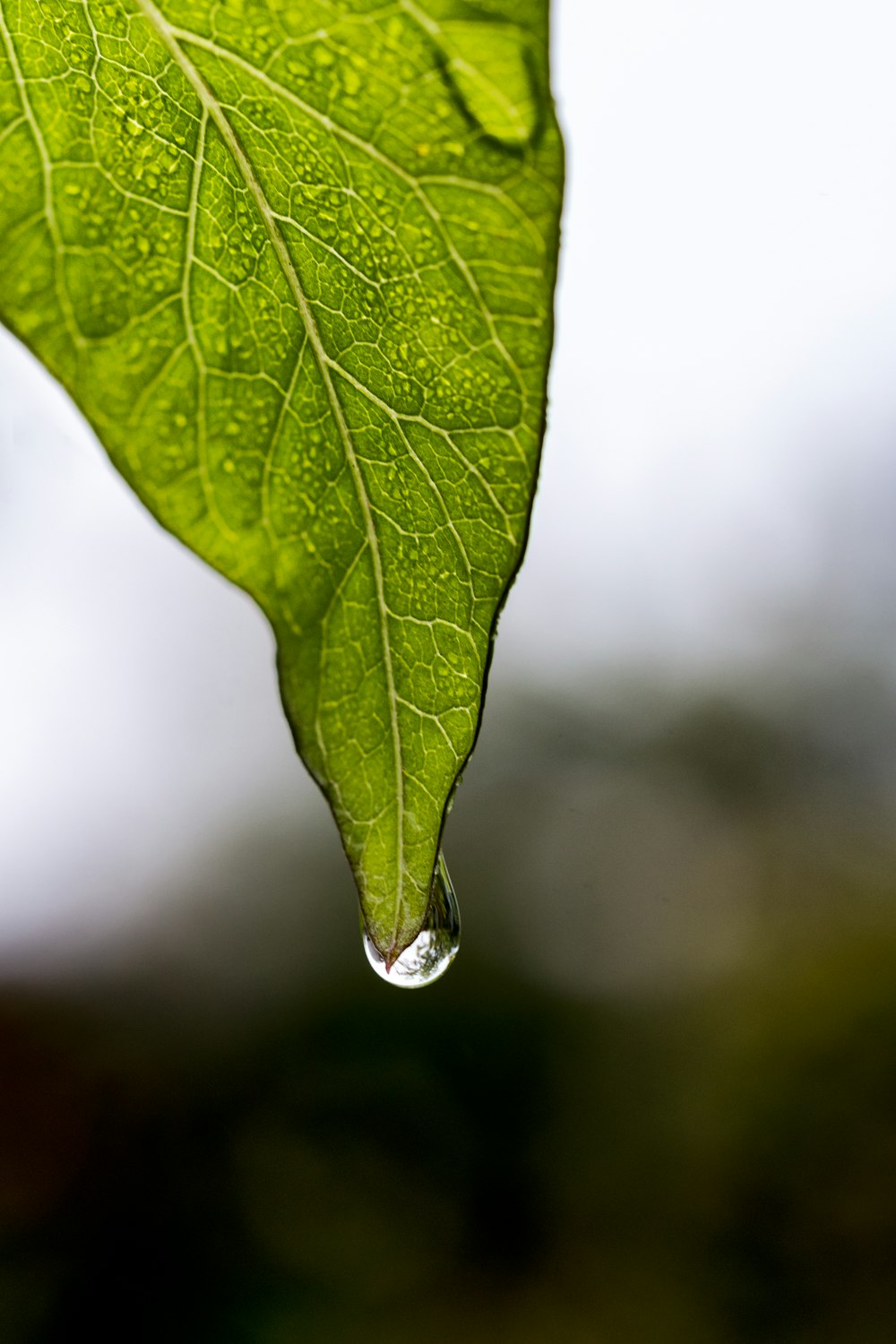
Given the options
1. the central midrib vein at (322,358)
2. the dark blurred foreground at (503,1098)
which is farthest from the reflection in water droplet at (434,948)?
the dark blurred foreground at (503,1098)

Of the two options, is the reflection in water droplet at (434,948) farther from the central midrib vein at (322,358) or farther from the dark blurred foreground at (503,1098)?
the dark blurred foreground at (503,1098)

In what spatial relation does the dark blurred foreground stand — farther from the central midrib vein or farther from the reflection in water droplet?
the central midrib vein

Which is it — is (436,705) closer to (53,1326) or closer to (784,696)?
(53,1326)

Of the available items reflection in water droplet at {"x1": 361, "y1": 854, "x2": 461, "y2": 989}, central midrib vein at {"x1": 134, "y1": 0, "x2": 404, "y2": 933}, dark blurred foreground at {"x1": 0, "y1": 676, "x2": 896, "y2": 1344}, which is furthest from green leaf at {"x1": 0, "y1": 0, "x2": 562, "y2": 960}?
dark blurred foreground at {"x1": 0, "y1": 676, "x2": 896, "y2": 1344}

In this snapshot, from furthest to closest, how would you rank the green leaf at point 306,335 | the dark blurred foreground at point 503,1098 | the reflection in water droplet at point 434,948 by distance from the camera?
1. the dark blurred foreground at point 503,1098
2. the reflection in water droplet at point 434,948
3. the green leaf at point 306,335

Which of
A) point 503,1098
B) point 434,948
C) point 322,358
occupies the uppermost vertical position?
point 322,358

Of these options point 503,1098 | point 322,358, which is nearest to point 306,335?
point 322,358

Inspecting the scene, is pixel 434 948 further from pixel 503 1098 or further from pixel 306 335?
pixel 503 1098
